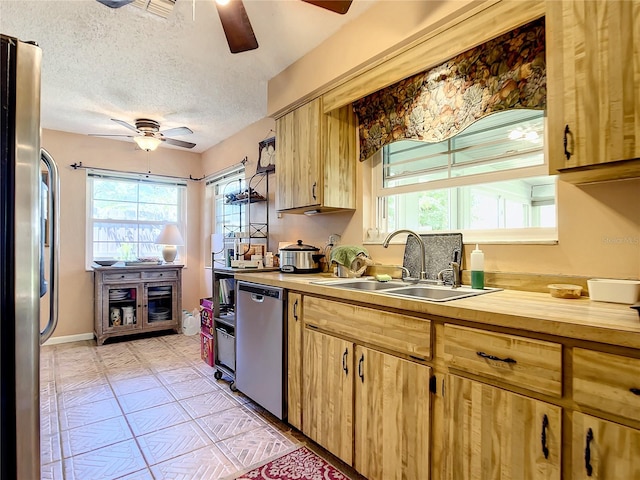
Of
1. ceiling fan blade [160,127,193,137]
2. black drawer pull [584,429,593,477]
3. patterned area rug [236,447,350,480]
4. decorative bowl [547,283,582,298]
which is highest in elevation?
ceiling fan blade [160,127,193,137]

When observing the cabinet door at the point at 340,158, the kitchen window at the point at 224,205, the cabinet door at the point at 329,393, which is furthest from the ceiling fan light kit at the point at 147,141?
the cabinet door at the point at 329,393

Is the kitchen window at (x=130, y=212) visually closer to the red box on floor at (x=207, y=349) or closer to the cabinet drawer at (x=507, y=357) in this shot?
the red box on floor at (x=207, y=349)

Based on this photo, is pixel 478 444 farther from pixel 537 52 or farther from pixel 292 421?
pixel 537 52

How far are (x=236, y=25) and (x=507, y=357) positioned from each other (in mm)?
1860

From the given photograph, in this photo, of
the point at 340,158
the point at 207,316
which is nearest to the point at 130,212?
the point at 207,316

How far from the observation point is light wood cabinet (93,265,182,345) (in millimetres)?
4043

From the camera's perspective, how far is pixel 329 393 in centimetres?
182

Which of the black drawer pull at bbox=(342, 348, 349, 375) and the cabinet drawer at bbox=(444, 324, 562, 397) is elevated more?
the cabinet drawer at bbox=(444, 324, 562, 397)

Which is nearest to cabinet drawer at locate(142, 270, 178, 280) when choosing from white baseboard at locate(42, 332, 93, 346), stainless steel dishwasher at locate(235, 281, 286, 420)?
white baseboard at locate(42, 332, 93, 346)

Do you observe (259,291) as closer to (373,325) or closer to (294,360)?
(294,360)

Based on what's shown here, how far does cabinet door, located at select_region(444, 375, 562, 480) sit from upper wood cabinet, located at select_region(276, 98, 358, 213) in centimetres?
153

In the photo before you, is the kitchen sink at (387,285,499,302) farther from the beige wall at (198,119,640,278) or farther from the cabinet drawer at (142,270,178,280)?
the cabinet drawer at (142,270,178,280)

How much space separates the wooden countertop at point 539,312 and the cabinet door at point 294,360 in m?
0.50

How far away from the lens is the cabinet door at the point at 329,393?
171cm
